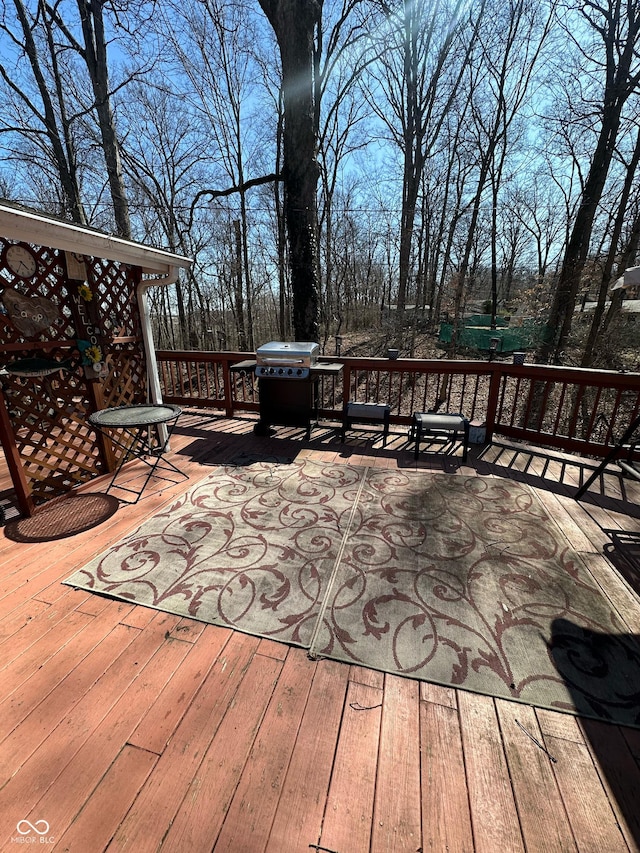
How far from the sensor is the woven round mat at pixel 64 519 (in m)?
2.43

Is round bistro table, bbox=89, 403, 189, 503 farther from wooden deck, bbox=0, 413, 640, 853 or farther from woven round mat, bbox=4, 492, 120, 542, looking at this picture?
wooden deck, bbox=0, 413, 640, 853

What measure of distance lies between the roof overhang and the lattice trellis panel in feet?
0.74

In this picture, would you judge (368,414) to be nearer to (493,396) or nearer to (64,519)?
(493,396)

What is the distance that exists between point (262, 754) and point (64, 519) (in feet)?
7.39

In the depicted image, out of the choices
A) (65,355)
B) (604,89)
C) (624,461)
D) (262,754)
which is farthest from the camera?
(604,89)

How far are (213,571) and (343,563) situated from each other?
77 centimetres

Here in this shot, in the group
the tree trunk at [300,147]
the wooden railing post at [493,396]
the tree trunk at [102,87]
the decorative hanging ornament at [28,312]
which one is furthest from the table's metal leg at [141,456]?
the tree trunk at [102,87]

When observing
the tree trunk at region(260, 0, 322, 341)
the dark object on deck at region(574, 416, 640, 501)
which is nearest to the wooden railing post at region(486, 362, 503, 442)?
the dark object on deck at region(574, 416, 640, 501)

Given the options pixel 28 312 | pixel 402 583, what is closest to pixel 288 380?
pixel 28 312

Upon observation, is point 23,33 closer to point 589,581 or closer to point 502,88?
point 502,88

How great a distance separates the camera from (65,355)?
2848mm

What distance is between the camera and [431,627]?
1.68m

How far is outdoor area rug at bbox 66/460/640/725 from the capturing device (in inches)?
59.2

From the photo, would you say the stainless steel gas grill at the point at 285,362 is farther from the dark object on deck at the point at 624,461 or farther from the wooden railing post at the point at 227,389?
the dark object on deck at the point at 624,461
